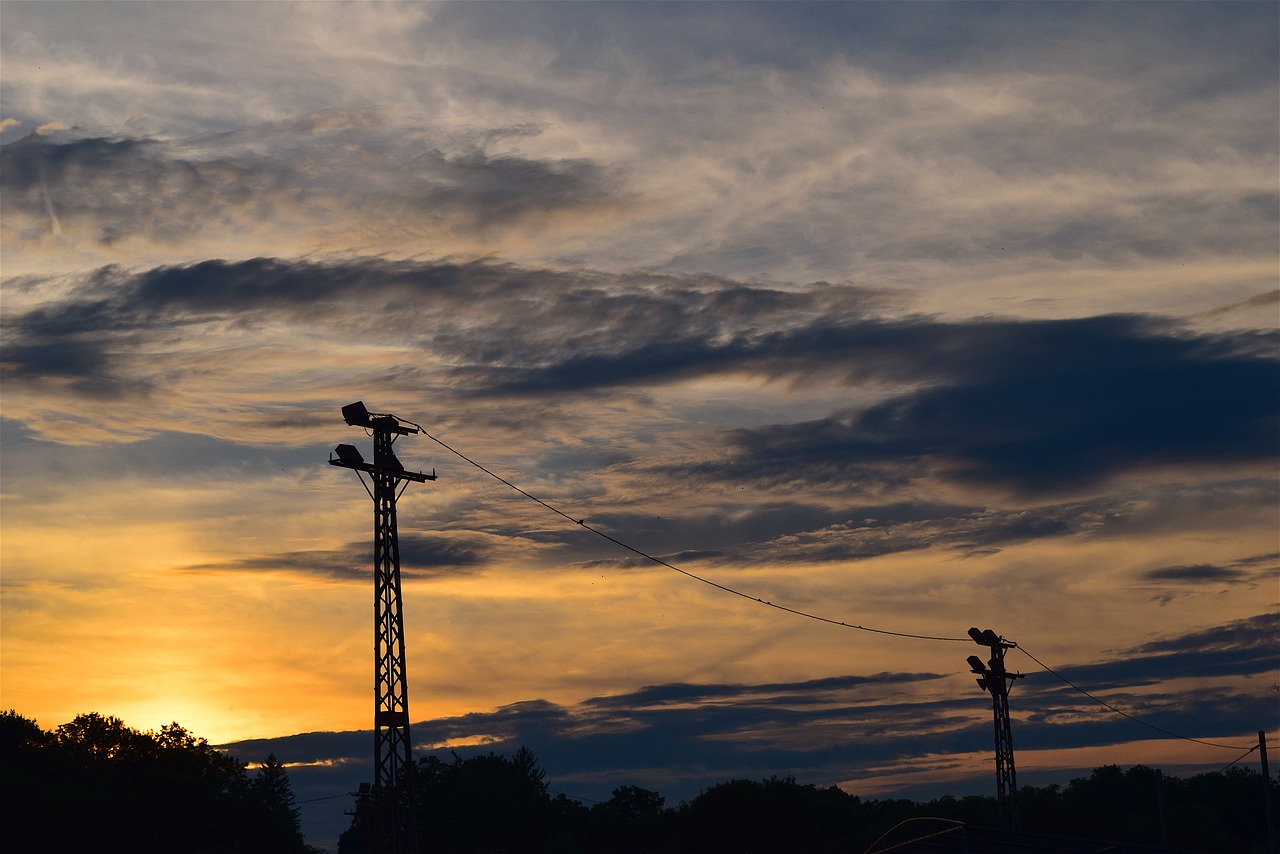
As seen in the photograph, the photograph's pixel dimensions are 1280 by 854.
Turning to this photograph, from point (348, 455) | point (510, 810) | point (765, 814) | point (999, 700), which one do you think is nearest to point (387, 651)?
point (348, 455)

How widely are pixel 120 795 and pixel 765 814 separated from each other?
63.3 m

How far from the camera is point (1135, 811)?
15762cm

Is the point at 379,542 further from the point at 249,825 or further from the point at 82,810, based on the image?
the point at 249,825

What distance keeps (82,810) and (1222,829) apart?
118 m

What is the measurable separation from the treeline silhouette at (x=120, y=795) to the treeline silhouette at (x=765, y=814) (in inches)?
1303

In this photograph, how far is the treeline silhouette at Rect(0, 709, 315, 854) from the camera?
77.9m

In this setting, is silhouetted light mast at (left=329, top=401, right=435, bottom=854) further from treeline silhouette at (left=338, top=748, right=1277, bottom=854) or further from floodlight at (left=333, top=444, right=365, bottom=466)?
treeline silhouette at (left=338, top=748, right=1277, bottom=854)

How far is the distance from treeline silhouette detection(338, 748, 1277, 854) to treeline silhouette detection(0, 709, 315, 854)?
109 feet

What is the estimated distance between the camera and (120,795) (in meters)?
86.6

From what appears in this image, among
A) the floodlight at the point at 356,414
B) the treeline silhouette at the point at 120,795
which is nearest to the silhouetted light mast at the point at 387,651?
the floodlight at the point at 356,414

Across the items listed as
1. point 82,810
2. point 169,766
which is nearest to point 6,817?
point 82,810

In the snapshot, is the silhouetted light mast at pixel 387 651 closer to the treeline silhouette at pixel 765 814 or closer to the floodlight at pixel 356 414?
the floodlight at pixel 356 414

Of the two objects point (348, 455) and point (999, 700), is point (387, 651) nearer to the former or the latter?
point (348, 455)

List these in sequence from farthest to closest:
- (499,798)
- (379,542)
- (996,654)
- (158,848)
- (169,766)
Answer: (499,798) < (169,766) < (158,848) < (996,654) < (379,542)
